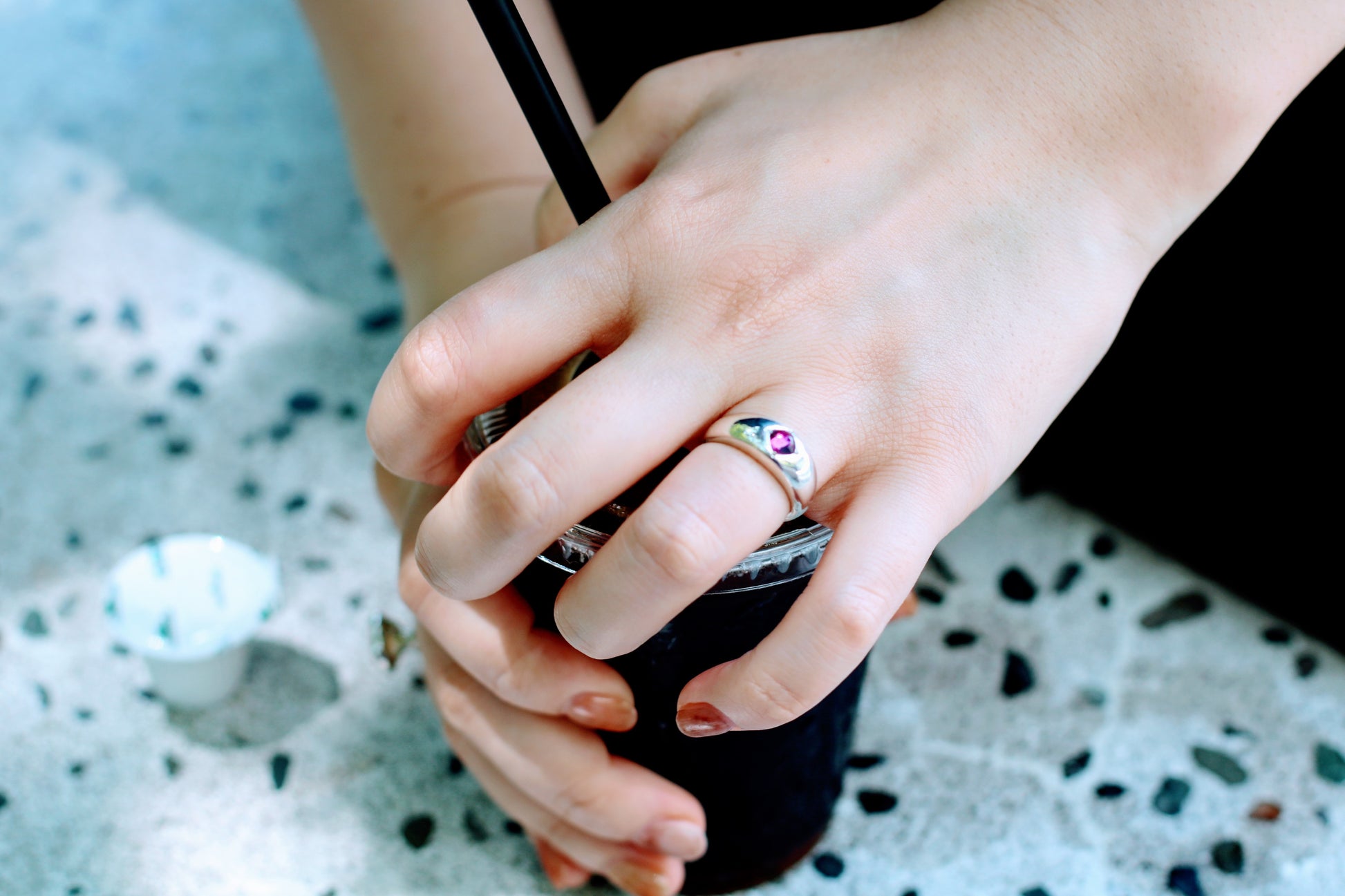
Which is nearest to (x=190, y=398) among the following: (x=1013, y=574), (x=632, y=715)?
(x=632, y=715)

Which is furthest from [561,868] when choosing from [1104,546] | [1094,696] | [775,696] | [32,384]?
[32,384]

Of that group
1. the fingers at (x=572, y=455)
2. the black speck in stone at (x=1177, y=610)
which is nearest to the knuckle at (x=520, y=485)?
the fingers at (x=572, y=455)

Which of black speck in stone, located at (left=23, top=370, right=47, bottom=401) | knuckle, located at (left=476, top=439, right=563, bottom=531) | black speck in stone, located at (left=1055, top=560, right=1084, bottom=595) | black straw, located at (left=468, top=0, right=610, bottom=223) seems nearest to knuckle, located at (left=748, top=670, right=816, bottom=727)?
knuckle, located at (left=476, top=439, right=563, bottom=531)

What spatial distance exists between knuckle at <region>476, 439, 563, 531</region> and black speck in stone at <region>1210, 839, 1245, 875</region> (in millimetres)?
508

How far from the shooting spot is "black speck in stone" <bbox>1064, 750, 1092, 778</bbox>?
710 millimetres

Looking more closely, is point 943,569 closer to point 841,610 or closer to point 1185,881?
point 1185,881

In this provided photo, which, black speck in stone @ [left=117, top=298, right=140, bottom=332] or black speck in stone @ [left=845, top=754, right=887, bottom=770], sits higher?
black speck in stone @ [left=117, top=298, right=140, bottom=332]

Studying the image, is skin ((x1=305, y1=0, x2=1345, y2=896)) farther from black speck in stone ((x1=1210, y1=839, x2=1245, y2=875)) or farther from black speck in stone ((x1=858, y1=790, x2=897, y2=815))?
black speck in stone ((x1=1210, y1=839, x2=1245, y2=875))

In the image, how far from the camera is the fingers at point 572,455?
0.41 meters

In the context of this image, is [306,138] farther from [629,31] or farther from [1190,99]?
[1190,99]

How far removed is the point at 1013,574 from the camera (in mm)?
831

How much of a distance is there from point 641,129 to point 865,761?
0.43 metres

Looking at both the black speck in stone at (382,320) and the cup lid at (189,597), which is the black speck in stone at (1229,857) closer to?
the cup lid at (189,597)

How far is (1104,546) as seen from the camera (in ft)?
2.80
